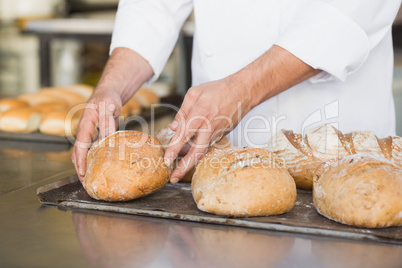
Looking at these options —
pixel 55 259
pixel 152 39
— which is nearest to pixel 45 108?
pixel 152 39

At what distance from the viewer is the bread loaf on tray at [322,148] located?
139cm

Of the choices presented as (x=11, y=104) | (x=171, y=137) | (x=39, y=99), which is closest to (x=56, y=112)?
(x=11, y=104)

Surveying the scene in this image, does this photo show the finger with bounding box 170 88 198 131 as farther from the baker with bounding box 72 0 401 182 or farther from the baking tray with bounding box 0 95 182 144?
the baking tray with bounding box 0 95 182 144

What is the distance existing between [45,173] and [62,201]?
0.44 meters

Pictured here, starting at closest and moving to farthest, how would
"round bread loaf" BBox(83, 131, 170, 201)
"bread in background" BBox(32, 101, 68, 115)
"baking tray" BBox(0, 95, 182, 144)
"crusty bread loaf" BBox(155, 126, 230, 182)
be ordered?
"round bread loaf" BBox(83, 131, 170, 201) < "crusty bread loaf" BBox(155, 126, 230, 182) < "baking tray" BBox(0, 95, 182, 144) < "bread in background" BBox(32, 101, 68, 115)

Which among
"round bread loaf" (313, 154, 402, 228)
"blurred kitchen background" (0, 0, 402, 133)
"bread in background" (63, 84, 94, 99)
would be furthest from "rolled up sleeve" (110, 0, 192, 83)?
"blurred kitchen background" (0, 0, 402, 133)

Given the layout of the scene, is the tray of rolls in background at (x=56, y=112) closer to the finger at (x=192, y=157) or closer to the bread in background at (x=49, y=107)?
the bread in background at (x=49, y=107)

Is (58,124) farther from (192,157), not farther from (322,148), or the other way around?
(322,148)

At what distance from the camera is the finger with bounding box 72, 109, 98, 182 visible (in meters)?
1.47

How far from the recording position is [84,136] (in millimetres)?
1562

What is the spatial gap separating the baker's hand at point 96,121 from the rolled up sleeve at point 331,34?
22.4 inches

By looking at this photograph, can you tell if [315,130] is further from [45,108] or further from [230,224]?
[45,108]

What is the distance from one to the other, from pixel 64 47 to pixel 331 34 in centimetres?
407

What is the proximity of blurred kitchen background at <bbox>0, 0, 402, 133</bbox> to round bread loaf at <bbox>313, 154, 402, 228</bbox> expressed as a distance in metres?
2.76
